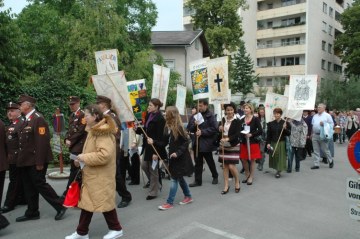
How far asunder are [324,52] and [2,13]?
48251mm

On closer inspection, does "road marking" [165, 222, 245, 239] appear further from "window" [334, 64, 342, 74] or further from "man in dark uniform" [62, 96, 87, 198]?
"window" [334, 64, 342, 74]

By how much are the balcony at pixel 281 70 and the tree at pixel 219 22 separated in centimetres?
1446

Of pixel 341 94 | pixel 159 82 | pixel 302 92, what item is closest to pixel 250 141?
pixel 302 92

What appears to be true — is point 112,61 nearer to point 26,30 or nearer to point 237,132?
point 237,132

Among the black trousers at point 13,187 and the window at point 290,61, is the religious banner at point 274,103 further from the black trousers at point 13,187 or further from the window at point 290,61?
the window at point 290,61

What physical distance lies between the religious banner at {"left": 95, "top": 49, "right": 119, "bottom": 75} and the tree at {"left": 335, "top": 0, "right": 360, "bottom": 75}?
41352 mm

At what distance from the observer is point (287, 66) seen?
164 ft

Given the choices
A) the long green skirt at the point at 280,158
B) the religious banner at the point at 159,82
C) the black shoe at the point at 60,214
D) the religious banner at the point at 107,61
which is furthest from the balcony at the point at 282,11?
the black shoe at the point at 60,214

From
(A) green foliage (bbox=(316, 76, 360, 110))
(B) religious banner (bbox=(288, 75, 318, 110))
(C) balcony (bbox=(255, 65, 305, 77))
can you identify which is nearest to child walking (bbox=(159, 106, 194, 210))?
(B) religious banner (bbox=(288, 75, 318, 110))

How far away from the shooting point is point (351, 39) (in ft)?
148

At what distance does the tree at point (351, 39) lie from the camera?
1716 inches

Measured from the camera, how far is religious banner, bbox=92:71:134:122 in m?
6.70

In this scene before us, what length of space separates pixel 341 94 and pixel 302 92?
29932mm

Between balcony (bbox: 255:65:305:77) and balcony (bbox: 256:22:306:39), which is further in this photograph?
balcony (bbox: 255:65:305:77)
